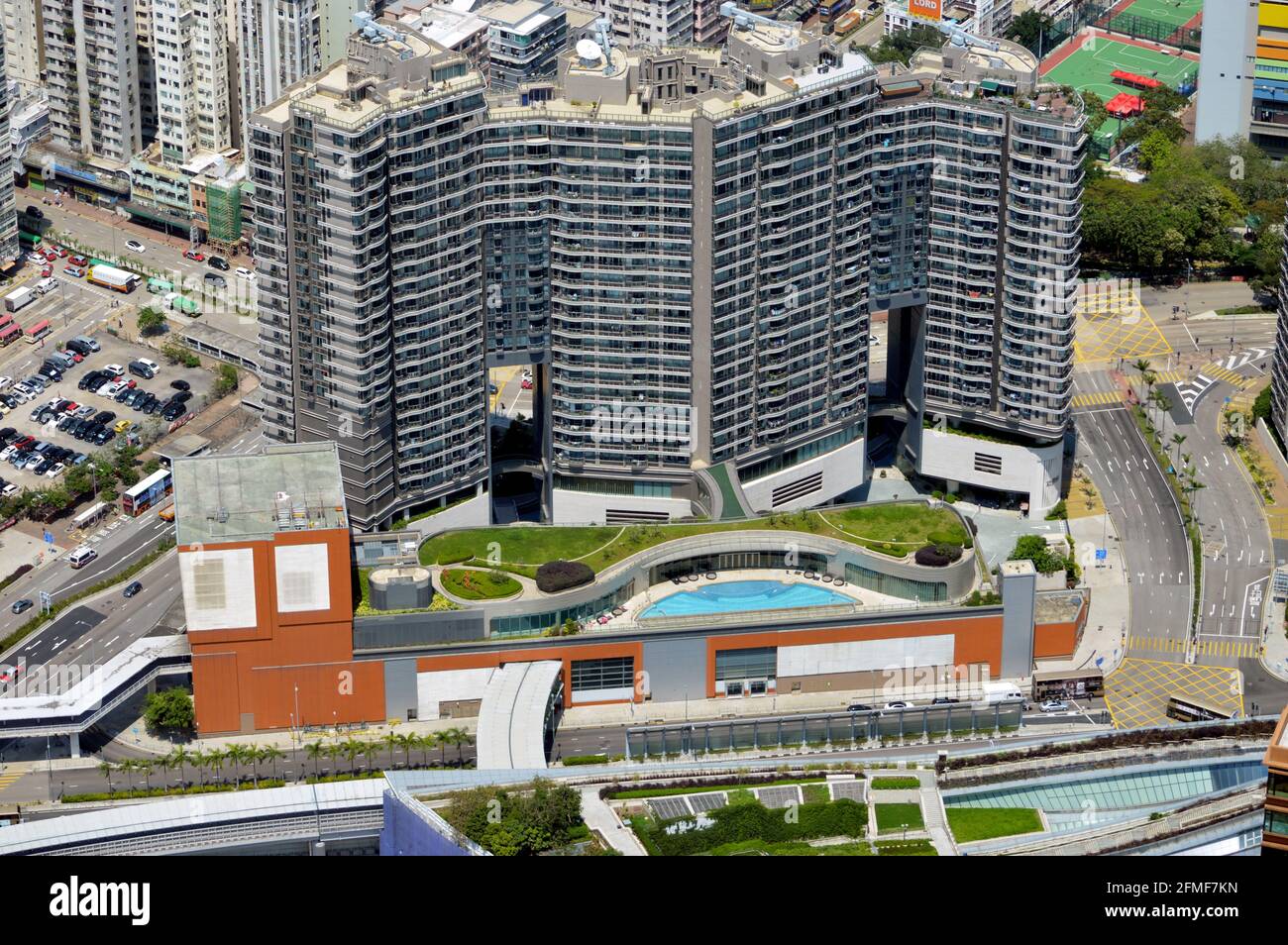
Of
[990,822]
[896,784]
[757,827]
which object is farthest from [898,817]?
[757,827]

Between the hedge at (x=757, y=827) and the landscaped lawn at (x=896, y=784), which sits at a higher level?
the landscaped lawn at (x=896, y=784)

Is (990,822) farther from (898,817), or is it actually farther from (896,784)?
(896,784)

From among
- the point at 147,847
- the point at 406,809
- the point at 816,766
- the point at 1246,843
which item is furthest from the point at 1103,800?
the point at 147,847

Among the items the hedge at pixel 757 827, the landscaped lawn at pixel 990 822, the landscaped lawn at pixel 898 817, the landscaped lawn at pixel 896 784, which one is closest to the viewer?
the landscaped lawn at pixel 990 822

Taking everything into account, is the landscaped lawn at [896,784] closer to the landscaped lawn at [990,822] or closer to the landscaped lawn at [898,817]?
the landscaped lawn at [898,817]

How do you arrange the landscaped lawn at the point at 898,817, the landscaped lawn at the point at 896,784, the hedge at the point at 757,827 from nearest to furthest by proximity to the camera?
the hedge at the point at 757,827, the landscaped lawn at the point at 898,817, the landscaped lawn at the point at 896,784

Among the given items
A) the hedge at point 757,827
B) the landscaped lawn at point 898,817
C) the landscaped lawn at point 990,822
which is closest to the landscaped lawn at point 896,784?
the landscaped lawn at point 898,817
